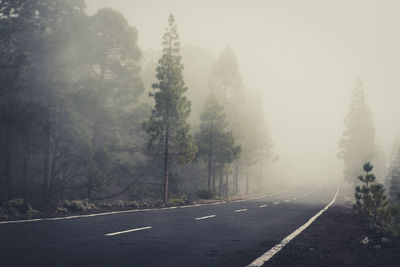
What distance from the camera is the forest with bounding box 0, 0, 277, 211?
2134cm

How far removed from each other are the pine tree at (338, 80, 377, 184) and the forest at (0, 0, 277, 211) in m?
26.4

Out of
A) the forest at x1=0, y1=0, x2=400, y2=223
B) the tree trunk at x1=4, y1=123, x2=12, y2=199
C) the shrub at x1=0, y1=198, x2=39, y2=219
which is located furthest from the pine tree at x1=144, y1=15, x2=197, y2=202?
the shrub at x1=0, y1=198, x2=39, y2=219

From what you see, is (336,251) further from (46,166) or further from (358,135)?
(358,135)

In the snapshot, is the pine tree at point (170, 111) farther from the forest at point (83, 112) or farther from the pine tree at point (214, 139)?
the pine tree at point (214, 139)

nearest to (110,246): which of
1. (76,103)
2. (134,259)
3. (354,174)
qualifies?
(134,259)

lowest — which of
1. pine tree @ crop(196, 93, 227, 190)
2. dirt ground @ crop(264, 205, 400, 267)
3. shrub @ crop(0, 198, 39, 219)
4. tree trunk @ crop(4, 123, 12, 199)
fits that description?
shrub @ crop(0, 198, 39, 219)

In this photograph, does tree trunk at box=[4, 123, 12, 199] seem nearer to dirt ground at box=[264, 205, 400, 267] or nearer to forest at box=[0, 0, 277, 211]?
forest at box=[0, 0, 277, 211]

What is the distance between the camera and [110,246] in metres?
6.93

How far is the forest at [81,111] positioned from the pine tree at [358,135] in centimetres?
2641

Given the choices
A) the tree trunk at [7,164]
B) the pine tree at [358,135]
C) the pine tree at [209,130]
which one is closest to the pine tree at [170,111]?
the pine tree at [209,130]

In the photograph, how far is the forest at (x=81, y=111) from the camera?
21.3m

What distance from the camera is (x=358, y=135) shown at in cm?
5138

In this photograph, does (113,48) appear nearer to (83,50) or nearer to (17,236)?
(83,50)

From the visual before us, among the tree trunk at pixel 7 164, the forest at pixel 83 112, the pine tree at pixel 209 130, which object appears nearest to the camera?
the forest at pixel 83 112
